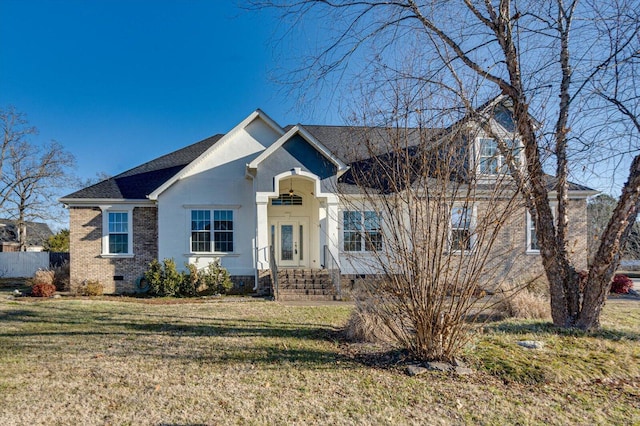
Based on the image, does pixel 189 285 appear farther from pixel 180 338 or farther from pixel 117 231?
pixel 180 338

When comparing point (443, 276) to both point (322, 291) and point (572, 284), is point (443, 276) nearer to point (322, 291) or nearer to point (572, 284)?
point (572, 284)

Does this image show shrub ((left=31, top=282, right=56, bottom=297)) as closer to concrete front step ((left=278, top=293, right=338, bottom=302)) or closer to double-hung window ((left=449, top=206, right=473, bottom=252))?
concrete front step ((left=278, top=293, right=338, bottom=302))

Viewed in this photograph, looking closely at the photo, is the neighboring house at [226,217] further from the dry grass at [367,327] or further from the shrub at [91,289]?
the dry grass at [367,327]

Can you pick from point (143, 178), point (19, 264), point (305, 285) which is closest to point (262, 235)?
point (305, 285)

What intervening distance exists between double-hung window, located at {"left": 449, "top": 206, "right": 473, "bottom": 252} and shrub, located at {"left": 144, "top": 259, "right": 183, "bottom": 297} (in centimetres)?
1167

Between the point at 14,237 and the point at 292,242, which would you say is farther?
the point at 14,237

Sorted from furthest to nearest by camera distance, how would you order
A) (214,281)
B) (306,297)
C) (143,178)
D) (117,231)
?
(143,178), (117,231), (214,281), (306,297)

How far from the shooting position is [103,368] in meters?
5.44

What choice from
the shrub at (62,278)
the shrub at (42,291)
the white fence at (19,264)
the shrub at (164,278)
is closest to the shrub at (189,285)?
the shrub at (164,278)

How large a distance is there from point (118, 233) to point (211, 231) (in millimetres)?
3958

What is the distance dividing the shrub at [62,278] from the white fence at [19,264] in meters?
9.11

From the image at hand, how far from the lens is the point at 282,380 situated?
4.93 metres

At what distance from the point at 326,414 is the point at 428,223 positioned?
2.74 m

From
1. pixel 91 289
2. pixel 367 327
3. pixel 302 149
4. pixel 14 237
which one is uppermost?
pixel 302 149
